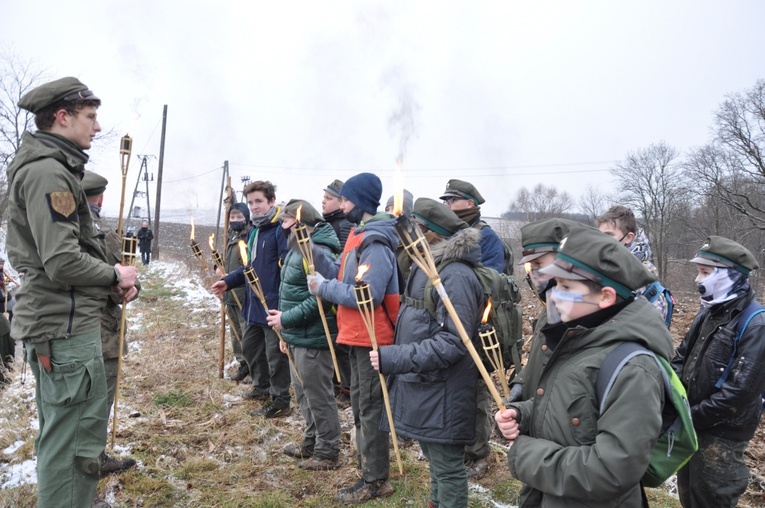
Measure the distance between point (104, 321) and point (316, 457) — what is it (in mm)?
2186

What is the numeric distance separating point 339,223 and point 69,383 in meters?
3.26

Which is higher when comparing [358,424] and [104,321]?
[104,321]

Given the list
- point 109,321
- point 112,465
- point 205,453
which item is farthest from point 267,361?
point 109,321

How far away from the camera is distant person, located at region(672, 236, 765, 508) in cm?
298

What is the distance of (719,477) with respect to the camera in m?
3.04

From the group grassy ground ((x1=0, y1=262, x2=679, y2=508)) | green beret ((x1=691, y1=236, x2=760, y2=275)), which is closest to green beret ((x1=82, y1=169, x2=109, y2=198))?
grassy ground ((x1=0, y1=262, x2=679, y2=508))

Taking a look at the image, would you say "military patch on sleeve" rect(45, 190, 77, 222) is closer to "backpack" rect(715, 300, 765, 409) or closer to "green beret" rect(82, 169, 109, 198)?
"green beret" rect(82, 169, 109, 198)

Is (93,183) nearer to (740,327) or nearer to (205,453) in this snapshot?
(205,453)

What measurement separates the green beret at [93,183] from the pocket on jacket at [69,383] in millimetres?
1562

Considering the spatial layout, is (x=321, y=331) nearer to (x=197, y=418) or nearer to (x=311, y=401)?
(x=311, y=401)

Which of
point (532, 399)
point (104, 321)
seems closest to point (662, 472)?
point (532, 399)

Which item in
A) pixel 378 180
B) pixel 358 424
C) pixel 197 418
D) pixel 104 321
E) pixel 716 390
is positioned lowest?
pixel 197 418

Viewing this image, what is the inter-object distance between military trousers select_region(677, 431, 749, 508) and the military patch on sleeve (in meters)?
4.08

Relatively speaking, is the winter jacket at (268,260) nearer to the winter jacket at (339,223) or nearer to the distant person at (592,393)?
the winter jacket at (339,223)
